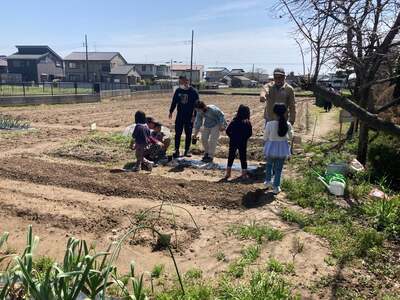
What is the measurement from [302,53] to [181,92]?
495cm

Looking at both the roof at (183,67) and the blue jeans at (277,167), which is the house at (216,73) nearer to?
the roof at (183,67)

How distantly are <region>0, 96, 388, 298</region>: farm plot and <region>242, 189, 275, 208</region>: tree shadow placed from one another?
0.02m

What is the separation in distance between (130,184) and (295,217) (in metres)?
2.75

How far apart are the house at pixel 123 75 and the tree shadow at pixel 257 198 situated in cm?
6496

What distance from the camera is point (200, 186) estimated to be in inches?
277

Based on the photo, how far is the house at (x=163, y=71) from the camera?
97.4 metres

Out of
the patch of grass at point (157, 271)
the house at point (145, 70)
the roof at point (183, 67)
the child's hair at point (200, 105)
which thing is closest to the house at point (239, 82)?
the roof at point (183, 67)

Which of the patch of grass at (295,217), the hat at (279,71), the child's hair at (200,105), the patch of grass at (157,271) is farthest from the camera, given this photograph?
the child's hair at (200,105)

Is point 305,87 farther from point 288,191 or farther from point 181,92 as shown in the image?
point 181,92

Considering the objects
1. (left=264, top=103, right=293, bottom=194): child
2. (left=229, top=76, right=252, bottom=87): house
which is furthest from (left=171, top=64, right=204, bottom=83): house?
(left=264, top=103, right=293, bottom=194): child

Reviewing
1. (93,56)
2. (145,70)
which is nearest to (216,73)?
(145,70)

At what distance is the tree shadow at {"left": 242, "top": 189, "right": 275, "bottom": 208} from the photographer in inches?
249

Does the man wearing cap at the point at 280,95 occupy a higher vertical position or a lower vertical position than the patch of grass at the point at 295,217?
higher

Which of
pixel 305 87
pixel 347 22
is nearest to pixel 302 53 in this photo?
pixel 305 87
